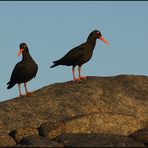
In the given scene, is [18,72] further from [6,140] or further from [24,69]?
[6,140]

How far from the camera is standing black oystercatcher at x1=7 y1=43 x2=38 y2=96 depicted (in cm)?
2186

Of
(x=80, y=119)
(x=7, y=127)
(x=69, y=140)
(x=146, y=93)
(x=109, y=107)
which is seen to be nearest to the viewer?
(x=69, y=140)

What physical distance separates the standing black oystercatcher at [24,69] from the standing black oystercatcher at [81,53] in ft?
6.08

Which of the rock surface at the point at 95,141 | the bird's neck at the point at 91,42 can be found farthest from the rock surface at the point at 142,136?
the bird's neck at the point at 91,42

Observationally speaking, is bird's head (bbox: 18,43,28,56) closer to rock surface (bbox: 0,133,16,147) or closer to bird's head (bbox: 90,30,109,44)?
bird's head (bbox: 90,30,109,44)

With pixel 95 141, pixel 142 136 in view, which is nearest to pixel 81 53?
pixel 142 136

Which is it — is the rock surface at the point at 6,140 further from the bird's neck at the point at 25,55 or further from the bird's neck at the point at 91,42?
the bird's neck at the point at 91,42

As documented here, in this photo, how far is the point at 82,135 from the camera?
1321 centimetres

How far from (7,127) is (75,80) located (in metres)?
4.45

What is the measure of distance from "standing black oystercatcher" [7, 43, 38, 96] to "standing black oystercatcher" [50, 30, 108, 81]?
72.9 inches

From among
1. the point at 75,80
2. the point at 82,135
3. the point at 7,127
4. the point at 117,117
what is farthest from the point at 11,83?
the point at 82,135

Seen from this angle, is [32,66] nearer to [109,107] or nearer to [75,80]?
[75,80]

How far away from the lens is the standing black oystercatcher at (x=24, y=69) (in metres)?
21.9

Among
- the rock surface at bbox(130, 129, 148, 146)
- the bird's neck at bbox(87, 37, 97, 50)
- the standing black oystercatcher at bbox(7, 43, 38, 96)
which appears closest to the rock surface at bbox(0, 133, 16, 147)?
the rock surface at bbox(130, 129, 148, 146)
